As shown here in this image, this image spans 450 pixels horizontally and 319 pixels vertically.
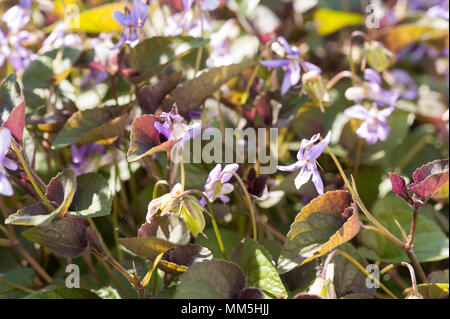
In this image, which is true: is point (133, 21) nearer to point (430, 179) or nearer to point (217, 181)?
point (217, 181)

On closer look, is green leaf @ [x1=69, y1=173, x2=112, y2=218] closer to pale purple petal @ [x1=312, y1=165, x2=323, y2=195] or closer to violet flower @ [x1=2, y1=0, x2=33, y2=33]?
pale purple petal @ [x1=312, y1=165, x2=323, y2=195]

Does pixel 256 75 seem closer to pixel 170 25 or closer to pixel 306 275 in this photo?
pixel 170 25

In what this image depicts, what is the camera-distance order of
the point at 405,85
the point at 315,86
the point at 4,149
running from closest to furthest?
the point at 4,149
the point at 315,86
the point at 405,85

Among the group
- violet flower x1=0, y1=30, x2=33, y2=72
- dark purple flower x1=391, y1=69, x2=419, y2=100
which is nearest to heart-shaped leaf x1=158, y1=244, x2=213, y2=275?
violet flower x1=0, y1=30, x2=33, y2=72

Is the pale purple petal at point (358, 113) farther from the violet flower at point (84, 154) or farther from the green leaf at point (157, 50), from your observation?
the violet flower at point (84, 154)

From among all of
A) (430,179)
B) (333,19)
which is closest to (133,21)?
(430,179)
